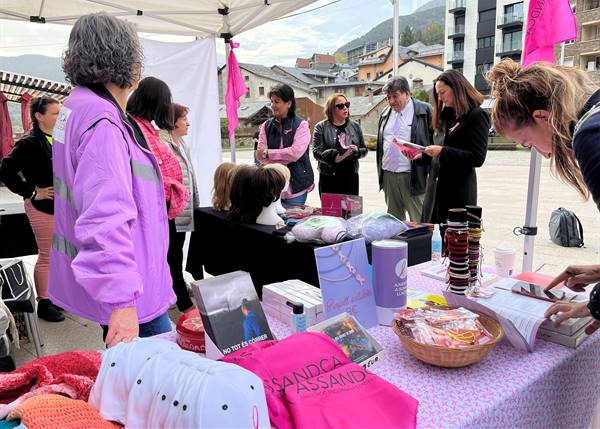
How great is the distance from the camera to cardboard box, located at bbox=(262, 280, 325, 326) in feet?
4.27

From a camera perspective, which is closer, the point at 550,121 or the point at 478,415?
the point at 478,415

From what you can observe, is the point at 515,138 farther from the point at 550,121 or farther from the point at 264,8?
the point at 264,8

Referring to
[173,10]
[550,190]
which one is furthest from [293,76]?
[173,10]

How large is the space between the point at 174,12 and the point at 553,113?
391cm

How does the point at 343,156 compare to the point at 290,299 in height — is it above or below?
above

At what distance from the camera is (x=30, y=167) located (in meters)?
3.04

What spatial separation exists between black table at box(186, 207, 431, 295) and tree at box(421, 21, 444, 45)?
85825 mm

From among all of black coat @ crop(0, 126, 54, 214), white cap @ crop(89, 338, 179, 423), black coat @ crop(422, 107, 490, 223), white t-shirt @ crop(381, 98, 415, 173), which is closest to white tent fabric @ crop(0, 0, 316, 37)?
white t-shirt @ crop(381, 98, 415, 173)

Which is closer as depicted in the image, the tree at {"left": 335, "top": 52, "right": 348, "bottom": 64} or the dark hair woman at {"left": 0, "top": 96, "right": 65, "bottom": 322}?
the dark hair woman at {"left": 0, "top": 96, "right": 65, "bottom": 322}

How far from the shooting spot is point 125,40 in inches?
48.1

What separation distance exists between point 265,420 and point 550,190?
10725 millimetres

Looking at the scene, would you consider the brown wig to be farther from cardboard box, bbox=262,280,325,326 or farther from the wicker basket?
the wicker basket

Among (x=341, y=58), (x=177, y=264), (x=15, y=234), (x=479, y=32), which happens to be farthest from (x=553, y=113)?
(x=341, y=58)

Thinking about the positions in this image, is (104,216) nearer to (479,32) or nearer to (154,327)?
(154,327)
